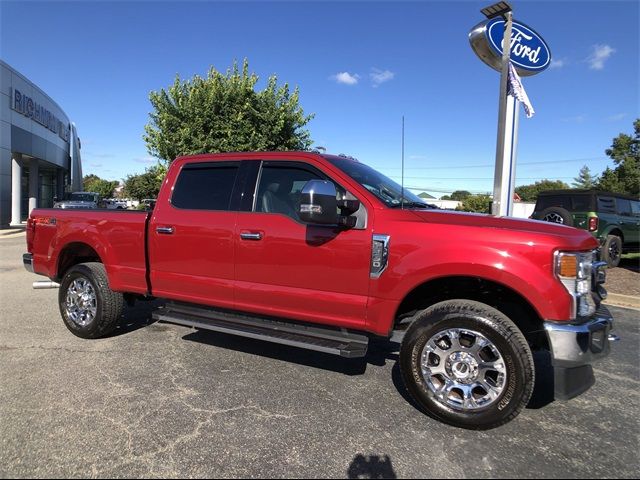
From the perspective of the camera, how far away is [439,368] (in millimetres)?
3443

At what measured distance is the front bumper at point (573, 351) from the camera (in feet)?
10.2

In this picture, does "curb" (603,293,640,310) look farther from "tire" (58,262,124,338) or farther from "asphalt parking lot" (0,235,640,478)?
"tire" (58,262,124,338)

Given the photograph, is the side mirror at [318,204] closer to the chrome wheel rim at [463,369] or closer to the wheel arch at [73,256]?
the chrome wheel rim at [463,369]

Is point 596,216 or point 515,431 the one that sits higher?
point 596,216

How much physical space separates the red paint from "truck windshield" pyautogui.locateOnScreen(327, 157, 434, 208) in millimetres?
151

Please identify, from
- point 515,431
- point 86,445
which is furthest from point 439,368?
point 86,445

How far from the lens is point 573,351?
3.10m

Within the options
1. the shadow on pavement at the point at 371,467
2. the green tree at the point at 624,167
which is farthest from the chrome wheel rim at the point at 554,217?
the green tree at the point at 624,167

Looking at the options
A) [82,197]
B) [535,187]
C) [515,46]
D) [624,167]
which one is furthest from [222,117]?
[535,187]

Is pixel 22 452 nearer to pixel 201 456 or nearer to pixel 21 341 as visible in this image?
pixel 201 456

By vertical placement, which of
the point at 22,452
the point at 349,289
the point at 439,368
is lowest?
the point at 22,452

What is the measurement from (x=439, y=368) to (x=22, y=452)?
281cm

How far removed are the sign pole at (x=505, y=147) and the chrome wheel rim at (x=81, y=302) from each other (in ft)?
23.1

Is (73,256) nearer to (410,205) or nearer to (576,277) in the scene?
(410,205)
